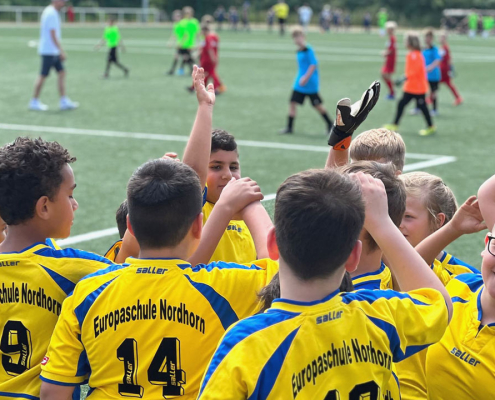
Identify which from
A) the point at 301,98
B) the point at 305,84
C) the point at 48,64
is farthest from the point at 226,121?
the point at 48,64

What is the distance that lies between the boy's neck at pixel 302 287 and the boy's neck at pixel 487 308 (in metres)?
0.87

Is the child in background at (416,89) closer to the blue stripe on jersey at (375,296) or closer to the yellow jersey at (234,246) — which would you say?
the yellow jersey at (234,246)

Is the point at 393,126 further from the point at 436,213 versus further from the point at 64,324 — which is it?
the point at 64,324

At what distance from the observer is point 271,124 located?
15.0 meters

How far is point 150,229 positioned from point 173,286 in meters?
0.21

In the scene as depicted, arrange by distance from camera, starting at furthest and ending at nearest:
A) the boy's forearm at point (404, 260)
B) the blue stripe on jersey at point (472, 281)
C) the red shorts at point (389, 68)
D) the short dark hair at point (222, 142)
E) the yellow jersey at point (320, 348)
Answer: the red shorts at point (389, 68) < the short dark hair at point (222, 142) < the blue stripe on jersey at point (472, 281) < the boy's forearm at point (404, 260) < the yellow jersey at point (320, 348)

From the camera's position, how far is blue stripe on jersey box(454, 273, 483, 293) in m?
3.08

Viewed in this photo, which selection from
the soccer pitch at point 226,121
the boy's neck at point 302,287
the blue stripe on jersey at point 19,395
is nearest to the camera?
the boy's neck at point 302,287

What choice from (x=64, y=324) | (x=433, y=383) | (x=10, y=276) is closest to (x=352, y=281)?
(x=433, y=383)

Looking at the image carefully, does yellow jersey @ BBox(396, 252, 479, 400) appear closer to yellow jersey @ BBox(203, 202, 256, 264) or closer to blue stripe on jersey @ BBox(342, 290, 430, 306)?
blue stripe on jersey @ BBox(342, 290, 430, 306)

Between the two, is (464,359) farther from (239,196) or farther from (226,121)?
(226,121)

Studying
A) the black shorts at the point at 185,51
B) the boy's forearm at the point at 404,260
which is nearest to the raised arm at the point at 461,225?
the boy's forearm at the point at 404,260

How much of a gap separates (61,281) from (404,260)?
50.8 inches

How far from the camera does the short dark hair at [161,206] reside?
2.59 m
